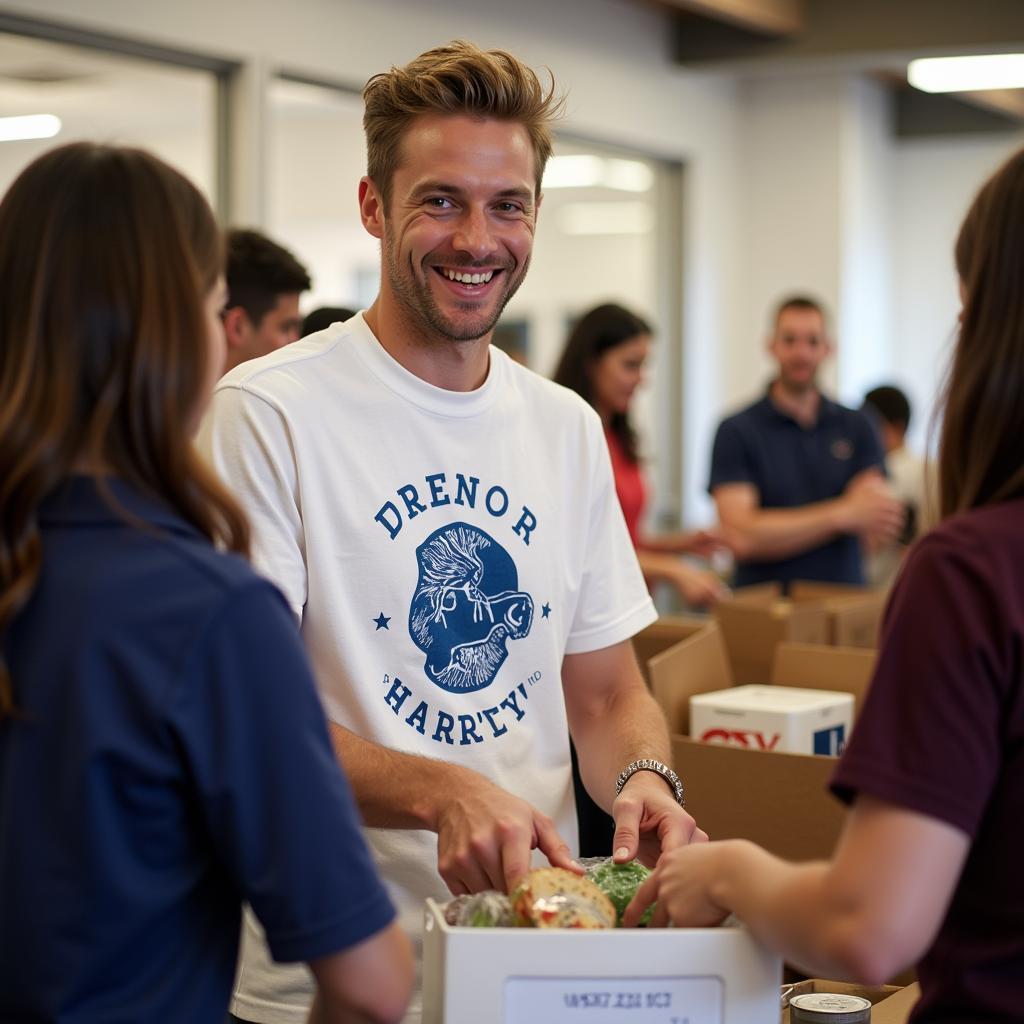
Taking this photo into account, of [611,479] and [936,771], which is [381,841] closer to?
[611,479]

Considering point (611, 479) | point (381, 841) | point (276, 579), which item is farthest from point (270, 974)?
point (611, 479)

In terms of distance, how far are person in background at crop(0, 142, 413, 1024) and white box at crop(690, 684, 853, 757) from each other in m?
1.43

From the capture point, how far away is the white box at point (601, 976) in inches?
42.9

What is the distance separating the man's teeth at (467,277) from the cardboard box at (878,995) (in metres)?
0.85

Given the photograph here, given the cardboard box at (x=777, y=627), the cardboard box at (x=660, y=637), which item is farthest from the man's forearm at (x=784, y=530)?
the cardboard box at (x=660, y=637)

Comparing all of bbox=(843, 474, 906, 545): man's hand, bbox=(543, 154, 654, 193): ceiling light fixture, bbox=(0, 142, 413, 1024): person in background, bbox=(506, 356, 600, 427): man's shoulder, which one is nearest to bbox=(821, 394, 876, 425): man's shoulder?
bbox=(843, 474, 906, 545): man's hand

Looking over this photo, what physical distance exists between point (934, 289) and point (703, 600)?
5.55 m

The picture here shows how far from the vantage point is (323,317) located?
2539mm

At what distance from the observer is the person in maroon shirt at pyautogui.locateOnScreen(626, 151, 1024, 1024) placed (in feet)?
3.06

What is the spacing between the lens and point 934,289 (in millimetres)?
8211

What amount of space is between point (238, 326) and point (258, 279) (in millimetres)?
95

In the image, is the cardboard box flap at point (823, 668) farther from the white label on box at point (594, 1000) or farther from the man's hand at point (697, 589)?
the white label on box at point (594, 1000)

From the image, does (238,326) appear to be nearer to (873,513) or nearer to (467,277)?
(467,277)

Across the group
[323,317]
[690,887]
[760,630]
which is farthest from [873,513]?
[690,887]
